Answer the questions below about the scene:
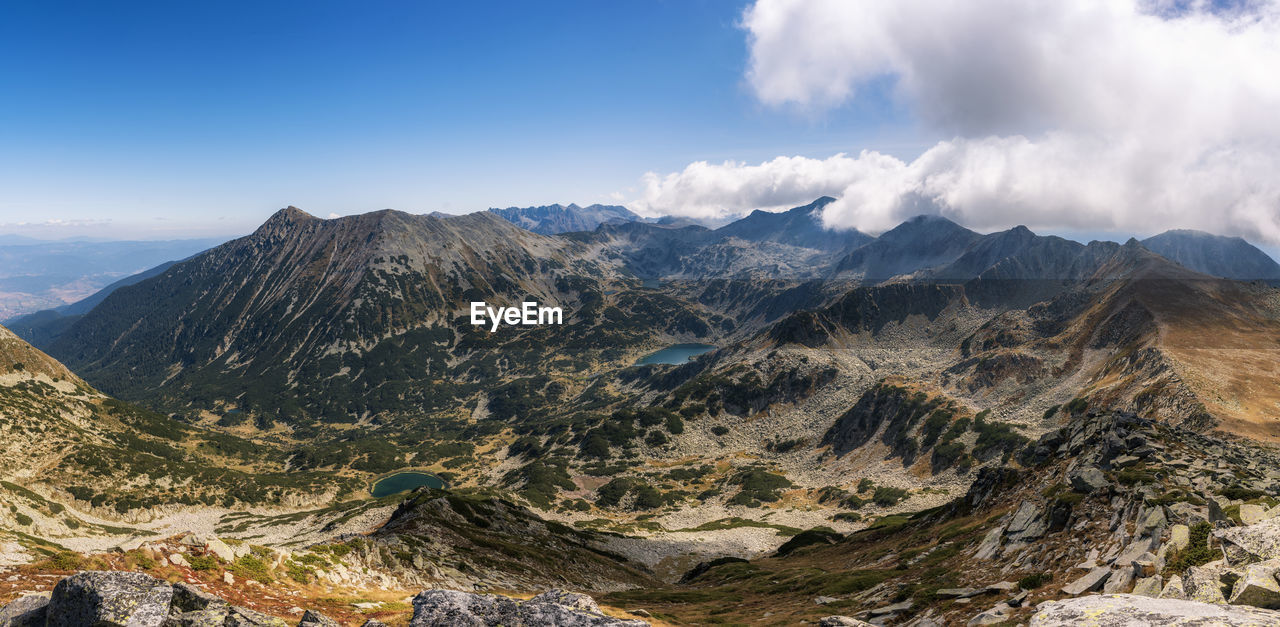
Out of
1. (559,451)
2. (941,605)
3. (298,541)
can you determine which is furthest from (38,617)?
(559,451)

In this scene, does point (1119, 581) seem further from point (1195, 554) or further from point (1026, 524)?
point (1026, 524)

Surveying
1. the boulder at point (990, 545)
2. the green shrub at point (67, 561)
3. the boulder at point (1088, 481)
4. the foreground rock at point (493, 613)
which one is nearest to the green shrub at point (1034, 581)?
the boulder at point (990, 545)

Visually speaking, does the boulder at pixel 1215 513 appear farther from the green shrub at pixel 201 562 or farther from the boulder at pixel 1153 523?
the green shrub at pixel 201 562

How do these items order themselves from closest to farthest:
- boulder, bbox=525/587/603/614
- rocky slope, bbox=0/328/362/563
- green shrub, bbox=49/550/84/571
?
boulder, bbox=525/587/603/614 → green shrub, bbox=49/550/84/571 → rocky slope, bbox=0/328/362/563

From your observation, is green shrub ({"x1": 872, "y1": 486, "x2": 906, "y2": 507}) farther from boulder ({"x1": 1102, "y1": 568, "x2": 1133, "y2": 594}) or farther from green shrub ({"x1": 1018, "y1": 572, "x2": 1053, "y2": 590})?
boulder ({"x1": 1102, "y1": 568, "x2": 1133, "y2": 594})

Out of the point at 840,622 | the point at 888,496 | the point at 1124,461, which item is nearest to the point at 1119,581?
the point at 840,622

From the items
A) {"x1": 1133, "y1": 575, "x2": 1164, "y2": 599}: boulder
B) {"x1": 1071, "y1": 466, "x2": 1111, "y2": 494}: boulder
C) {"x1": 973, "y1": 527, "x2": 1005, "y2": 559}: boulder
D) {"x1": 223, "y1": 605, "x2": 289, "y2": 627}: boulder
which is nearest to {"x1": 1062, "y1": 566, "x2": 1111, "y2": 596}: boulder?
{"x1": 1133, "y1": 575, "x2": 1164, "y2": 599}: boulder
